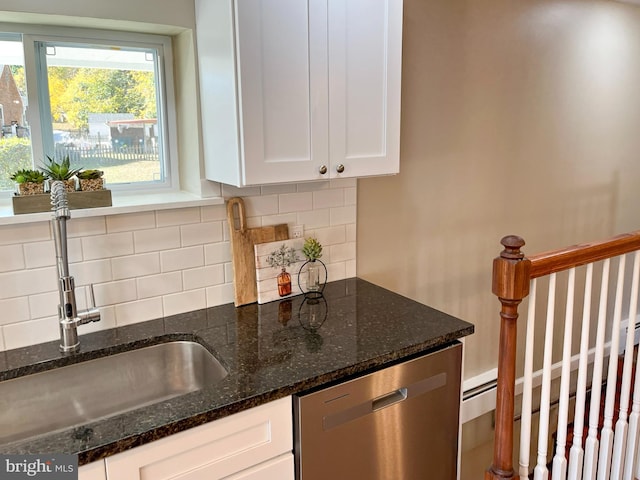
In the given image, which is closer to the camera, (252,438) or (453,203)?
(252,438)

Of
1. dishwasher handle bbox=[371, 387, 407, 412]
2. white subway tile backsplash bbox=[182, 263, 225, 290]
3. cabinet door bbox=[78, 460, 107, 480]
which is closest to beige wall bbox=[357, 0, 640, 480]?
white subway tile backsplash bbox=[182, 263, 225, 290]

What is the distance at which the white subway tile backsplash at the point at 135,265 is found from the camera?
67.3 inches

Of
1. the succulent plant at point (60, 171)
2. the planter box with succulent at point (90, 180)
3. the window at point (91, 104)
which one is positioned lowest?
the planter box with succulent at point (90, 180)

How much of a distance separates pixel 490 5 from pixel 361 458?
2.04 m

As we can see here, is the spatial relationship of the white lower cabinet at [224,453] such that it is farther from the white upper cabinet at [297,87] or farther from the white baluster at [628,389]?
the white baluster at [628,389]

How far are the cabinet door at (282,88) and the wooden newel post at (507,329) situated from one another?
659 mm

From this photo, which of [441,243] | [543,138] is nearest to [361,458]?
[441,243]

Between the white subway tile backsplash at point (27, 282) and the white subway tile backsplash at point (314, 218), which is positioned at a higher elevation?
the white subway tile backsplash at point (314, 218)

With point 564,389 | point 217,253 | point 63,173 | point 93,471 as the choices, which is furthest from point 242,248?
point 564,389

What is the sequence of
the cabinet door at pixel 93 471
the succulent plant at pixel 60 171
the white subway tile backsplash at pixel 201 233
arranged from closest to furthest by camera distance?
the cabinet door at pixel 93 471 < the succulent plant at pixel 60 171 < the white subway tile backsplash at pixel 201 233

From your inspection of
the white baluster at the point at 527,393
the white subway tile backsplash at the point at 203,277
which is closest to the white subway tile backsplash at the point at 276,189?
the white subway tile backsplash at the point at 203,277

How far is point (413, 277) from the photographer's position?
243cm

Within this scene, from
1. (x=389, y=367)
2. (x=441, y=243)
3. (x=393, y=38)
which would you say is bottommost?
(x=389, y=367)

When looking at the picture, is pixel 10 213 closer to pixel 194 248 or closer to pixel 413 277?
pixel 194 248
